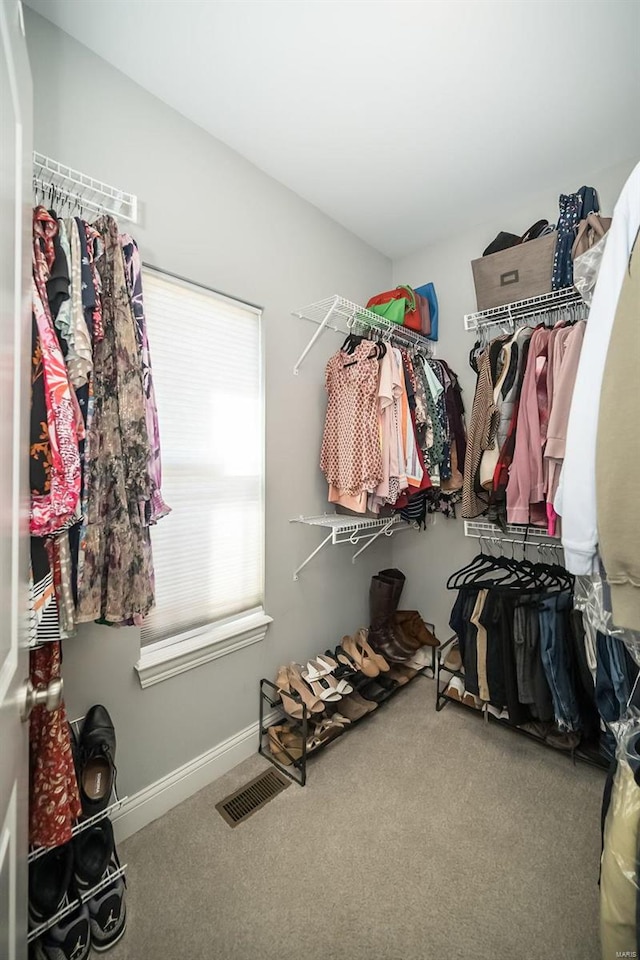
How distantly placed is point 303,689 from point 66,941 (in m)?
1.06

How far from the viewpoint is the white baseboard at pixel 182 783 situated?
1.51 metres

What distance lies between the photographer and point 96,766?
1.31 m

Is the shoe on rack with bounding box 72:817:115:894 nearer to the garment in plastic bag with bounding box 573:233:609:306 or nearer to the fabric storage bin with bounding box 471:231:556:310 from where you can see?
the garment in plastic bag with bounding box 573:233:609:306

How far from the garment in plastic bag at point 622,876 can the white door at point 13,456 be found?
1097mm

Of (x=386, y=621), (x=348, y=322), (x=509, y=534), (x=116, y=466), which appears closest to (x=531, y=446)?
(x=509, y=534)

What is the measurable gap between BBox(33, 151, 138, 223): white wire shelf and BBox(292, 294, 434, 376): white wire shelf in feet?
3.05

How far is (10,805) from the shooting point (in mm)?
604

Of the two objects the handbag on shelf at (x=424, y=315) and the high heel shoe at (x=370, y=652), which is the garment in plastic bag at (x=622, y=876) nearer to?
the high heel shoe at (x=370, y=652)

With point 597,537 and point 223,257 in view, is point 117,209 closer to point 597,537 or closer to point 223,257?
point 223,257

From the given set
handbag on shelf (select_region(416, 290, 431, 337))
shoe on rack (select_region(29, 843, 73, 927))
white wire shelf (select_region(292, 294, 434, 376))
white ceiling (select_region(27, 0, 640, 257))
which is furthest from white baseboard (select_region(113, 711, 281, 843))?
white ceiling (select_region(27, 0, 640, 257))

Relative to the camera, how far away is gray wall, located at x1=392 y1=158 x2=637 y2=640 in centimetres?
248

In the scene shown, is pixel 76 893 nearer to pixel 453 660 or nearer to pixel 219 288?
pixel 453 660

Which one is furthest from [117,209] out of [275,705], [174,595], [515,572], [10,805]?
[515,572]

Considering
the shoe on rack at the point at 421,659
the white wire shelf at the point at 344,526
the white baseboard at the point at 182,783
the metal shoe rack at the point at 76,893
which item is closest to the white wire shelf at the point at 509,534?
the white wire shelf at the point at 344,526
